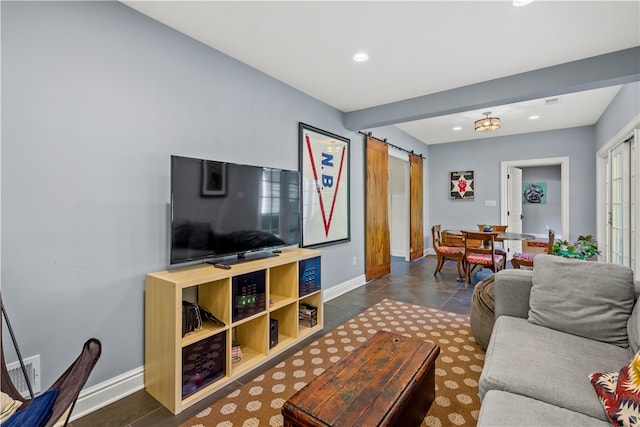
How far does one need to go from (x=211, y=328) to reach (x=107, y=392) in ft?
2.25

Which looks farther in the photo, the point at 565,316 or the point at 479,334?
the point at 479,334

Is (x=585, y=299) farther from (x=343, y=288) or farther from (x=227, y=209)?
(x=343, y=288)

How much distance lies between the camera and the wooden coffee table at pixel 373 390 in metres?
1.14

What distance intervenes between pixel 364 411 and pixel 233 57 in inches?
108

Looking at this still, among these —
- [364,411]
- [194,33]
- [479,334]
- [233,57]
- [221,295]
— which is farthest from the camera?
[233,57]

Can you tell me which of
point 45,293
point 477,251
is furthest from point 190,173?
point 477,251

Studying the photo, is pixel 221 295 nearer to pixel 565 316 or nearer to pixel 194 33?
pixel 194 33

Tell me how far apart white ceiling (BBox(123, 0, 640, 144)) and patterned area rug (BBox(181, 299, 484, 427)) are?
2478 millimetres

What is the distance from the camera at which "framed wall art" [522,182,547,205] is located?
870 centimetres

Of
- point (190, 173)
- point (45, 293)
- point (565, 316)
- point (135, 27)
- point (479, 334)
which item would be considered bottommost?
point (479, 334)

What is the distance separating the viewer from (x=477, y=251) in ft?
14.4

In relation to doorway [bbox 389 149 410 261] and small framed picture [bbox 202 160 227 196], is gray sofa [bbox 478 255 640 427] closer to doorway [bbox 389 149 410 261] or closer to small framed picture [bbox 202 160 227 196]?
small framed picture [bbox 202 160 227 196]

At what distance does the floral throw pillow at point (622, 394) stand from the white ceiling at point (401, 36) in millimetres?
2118

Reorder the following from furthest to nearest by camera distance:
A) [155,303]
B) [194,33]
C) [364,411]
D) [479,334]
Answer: [479,334] < [194,33] < [155,303] < [364,411]
